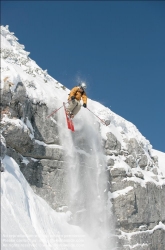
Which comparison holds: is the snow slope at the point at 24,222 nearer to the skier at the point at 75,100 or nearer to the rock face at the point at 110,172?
the rock face at the point at 110,172

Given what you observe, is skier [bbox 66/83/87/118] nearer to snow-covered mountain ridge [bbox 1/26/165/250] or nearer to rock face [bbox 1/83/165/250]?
snow-covered mountain ridge [bbox 1/26/165/250]

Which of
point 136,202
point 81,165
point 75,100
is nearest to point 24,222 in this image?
point 81,165

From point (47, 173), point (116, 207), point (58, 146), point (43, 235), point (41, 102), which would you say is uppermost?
point (41, 102)

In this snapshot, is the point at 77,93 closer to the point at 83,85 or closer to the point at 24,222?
the point at 83,85

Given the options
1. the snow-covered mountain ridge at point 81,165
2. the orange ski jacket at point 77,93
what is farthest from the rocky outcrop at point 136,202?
the orange ski jacket at point 77,93

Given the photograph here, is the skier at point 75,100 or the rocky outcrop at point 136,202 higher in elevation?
the skier at point 75,100

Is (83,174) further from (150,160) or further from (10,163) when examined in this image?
(150,160)

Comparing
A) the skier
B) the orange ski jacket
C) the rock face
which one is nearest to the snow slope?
the rock face

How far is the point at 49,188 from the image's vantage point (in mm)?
14516

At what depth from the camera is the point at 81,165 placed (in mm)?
16453

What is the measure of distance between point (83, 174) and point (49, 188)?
257 cm

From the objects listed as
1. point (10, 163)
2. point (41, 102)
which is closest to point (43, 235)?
point (10, 163)

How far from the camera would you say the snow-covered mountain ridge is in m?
13.3

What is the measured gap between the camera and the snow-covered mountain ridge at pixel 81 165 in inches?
525
